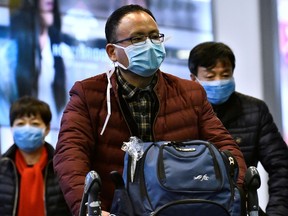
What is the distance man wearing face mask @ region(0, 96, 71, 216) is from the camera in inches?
168

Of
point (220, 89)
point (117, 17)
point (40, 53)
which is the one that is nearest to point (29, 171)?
point (220, 89)

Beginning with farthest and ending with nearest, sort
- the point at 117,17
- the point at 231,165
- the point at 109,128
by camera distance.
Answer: the point at 117,17, the point at 109,128, the point at 231,165

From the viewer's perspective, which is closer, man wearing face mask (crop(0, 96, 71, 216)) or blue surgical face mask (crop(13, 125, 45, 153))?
man wearing face mask (crop(0, 96, 71, 216))

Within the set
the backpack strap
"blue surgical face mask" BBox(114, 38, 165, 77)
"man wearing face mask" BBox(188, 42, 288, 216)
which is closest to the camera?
the backpack strap

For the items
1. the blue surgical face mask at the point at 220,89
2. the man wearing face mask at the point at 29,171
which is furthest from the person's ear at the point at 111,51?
the man wearing face mask at the point at 29,171

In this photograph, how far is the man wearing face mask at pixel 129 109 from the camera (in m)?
2.68

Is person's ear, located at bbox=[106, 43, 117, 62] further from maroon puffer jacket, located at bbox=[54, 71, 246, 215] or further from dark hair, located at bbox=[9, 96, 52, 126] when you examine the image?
dark hair, located at bbox=[9, 96, 52, 126]

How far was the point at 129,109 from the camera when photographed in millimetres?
2756

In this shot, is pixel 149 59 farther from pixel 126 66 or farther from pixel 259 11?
pixel 259 11

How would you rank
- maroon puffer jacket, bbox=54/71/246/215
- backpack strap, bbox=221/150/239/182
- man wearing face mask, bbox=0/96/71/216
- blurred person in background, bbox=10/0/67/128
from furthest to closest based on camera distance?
blurred person in background, bbox=10/0/67/128, man wearing face mask, bbox=0/96/71/216, maroon puffer jacket, bbox=54/71/246/215, backpack strap, bbox=221/150/239/182

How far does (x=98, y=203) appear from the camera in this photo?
7.43 ft

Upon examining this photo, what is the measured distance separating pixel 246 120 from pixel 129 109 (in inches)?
47.6

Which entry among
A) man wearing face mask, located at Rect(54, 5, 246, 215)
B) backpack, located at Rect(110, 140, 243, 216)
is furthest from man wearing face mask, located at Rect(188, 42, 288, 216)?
backpack, located at Rect(110, 140, 243, 216)

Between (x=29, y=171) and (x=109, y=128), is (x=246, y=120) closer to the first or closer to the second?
(x=109, y=128)
